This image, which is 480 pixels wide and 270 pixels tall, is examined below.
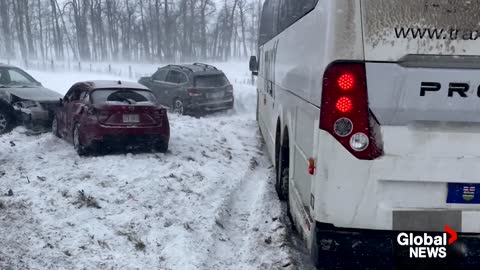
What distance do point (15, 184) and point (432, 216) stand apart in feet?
20.6

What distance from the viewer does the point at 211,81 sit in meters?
16.7

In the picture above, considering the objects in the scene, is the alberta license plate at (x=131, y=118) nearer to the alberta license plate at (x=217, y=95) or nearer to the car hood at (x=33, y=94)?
the car hood at (x=33, y=94)

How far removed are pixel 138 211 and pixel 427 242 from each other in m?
4.07

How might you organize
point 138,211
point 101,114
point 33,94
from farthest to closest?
point 33,94, point 101,114, point 138,211

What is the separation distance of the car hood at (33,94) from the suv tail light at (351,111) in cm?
1017

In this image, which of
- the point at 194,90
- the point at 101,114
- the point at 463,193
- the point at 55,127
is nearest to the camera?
the point at 463,193

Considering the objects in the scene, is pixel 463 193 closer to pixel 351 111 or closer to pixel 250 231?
pixel 351 111

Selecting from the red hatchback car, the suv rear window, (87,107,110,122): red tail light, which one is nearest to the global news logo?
the red hatchback car

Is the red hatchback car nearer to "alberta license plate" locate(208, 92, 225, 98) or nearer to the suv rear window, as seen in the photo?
the suv rear window

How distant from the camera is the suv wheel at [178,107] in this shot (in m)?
16.5

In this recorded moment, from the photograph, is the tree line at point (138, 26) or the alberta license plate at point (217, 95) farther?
the tree line at point (138, 26)

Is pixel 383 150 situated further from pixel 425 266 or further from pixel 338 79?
pixel 425 266

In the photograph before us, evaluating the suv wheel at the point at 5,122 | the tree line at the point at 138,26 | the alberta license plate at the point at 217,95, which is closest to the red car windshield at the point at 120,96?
the suv wheel at the point at 5,122

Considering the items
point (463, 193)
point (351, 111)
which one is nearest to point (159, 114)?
point (351, 111)
